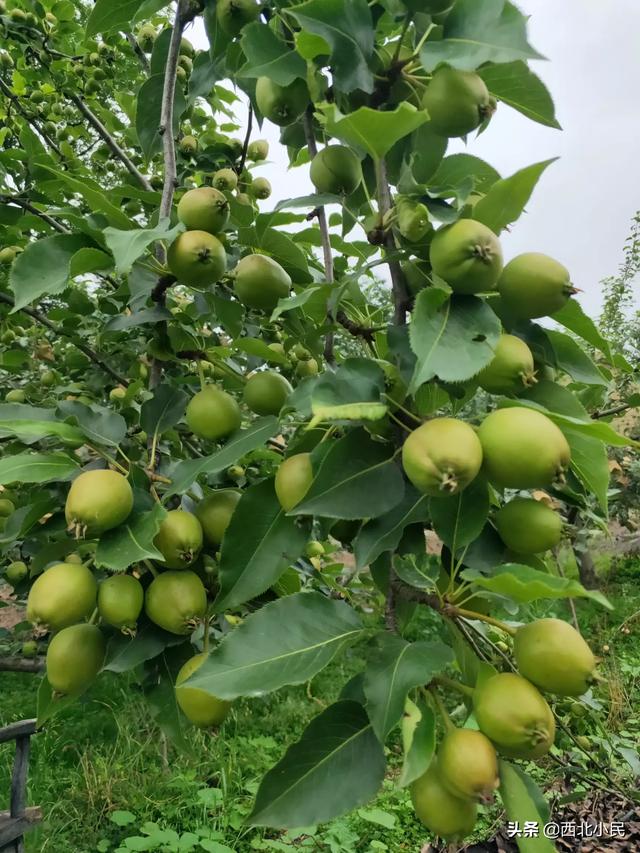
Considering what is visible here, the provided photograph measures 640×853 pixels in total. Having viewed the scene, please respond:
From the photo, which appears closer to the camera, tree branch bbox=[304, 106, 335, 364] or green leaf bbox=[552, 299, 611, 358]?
green leaf bbox=[552, 299, 611, 358]

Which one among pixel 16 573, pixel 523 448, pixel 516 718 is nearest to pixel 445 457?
pixel 523 448

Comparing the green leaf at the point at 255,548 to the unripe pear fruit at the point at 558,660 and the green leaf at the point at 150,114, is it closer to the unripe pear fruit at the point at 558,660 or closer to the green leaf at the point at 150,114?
the unripe pear fruit at the point at 558,660

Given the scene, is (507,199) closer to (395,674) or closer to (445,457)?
(445,457)

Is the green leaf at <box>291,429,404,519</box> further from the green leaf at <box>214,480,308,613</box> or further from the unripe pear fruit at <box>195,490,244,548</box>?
the unripe pear fruit at <box>195,490,244,548</box>

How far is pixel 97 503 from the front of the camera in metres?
1.00

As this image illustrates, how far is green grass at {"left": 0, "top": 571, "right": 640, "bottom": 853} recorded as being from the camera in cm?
335

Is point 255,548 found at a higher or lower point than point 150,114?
lower

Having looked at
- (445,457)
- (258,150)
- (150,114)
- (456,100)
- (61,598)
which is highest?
(456,100)

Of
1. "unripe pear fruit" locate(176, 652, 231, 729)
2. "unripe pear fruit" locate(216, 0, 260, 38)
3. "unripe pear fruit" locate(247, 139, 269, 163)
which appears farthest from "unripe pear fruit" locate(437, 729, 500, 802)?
"unripe pear fruit" locate(247, 139, 269, 163)

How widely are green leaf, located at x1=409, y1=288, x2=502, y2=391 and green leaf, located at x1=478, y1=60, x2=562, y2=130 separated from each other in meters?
0.38

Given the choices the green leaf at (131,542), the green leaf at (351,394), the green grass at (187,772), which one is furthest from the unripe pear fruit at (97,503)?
the green grass at (187,772)

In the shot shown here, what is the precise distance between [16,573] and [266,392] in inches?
54.1

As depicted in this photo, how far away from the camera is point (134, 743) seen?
14.0ft

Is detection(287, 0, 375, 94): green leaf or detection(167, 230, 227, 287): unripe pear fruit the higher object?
detection(287, 0, 375, 94): green leaf
